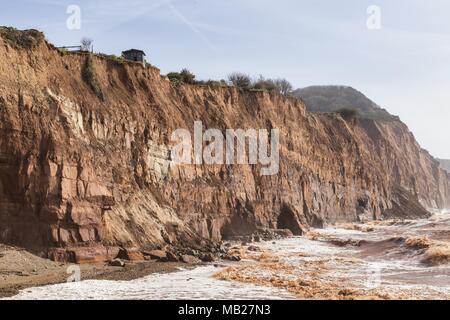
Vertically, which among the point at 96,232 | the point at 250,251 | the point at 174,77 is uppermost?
the point at 174,77

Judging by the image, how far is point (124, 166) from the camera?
2811 cm

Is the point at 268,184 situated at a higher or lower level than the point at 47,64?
lower

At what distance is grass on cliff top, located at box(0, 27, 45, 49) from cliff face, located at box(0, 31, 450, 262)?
319mm

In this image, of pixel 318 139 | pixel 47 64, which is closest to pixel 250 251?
pixel 47 64

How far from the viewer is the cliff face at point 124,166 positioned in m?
21.7

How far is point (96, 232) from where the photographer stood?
22.3 m

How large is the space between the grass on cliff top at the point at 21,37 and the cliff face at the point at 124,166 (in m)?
0.32

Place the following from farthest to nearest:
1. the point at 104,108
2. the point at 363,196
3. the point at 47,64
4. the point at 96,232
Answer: the point at 363,196 → the point at 104,108 → the point at 47,64 → the point at 96,232

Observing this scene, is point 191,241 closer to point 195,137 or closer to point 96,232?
point 96,232

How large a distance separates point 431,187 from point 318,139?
70.0 metres

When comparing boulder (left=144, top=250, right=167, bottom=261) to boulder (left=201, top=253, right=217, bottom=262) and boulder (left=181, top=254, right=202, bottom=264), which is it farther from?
boulder (left=201, top=253, right=217, bottom=262)

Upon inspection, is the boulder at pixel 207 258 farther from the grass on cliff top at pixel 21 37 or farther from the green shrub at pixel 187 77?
the green shrub at pixel 187 77

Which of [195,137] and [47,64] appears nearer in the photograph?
[47,64]
